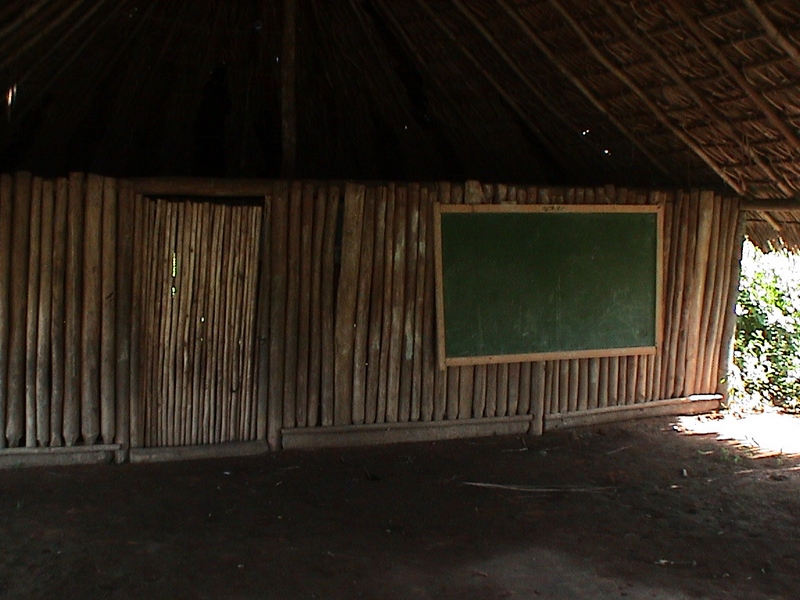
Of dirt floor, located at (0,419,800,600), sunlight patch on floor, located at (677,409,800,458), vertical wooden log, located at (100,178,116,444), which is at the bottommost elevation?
dirt floor, located at (0,419,800,600)

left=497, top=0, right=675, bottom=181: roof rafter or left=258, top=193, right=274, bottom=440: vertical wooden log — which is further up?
left=497, top=0, right=675, bottom=181: roof rafter

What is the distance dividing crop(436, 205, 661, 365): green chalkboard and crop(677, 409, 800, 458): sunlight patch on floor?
3.02ft

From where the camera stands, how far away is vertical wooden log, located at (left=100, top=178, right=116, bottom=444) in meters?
6.28

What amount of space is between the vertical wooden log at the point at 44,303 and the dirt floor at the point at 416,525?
510mm

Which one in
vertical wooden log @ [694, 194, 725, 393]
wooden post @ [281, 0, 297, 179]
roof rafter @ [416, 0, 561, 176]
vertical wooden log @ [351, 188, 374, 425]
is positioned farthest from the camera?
vertical wooden log @ [694, 194, 725, 393]

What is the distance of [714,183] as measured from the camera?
8500 millimetres

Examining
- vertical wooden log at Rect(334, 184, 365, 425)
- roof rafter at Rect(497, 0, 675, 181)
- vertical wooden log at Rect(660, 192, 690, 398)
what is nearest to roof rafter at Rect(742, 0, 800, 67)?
roof rafter at Rect(497, 0, 675, 181)

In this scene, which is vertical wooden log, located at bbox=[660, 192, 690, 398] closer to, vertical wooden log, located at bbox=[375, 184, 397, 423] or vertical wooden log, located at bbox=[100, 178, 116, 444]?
vertical wooden log, located at bbox=[375, 184, 397, 423]

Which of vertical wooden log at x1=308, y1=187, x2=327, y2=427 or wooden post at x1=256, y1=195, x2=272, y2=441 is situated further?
vertical wooden log at x1=308, y1=187, x2=327, y2=427

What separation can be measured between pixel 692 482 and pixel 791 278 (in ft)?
16.6

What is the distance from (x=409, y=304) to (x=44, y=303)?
2.85 metres

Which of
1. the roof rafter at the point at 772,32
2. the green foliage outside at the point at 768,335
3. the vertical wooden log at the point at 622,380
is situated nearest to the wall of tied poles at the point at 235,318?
the vertical wooden log at the point at 622,380

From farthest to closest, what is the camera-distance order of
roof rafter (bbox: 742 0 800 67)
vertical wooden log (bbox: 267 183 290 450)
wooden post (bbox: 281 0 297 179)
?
wooden post (bbox: 281 0 297 179), vertical wooden log (bbox: 267 183 290 450), roof rafter (bbox: 742 0 800 67)

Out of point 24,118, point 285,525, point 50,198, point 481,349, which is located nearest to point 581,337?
point 481,349
